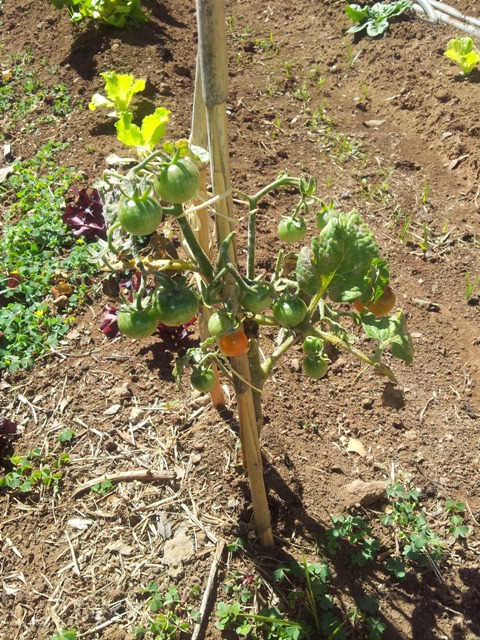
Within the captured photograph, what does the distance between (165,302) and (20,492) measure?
1.73 metres

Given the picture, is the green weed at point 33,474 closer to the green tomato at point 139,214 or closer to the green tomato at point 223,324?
the green tomato at point 223,324

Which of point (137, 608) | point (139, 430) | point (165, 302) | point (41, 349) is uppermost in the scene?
point (165, 302)

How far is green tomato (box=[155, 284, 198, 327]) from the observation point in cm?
136

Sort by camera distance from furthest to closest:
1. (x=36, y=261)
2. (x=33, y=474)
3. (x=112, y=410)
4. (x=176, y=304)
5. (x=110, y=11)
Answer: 1. (x=110, y=11)
2. (x=36, y=261)
3. (x=112, y=410)
4. (x=33, y=474)
5. (x=176, y=304)

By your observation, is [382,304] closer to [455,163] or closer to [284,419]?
[284,419]

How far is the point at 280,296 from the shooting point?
4.90 ft

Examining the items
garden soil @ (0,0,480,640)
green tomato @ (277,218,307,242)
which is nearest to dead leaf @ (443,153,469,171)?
garden soil @ (0,0,480,640)

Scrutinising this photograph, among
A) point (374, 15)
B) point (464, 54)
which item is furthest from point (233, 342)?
point (374, 15)

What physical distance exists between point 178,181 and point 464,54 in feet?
13.6

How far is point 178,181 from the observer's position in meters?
1.23

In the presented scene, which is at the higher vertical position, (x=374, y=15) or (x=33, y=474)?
(x=374, y=15)

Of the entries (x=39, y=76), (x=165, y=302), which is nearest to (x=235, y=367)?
(x=165, y=302)

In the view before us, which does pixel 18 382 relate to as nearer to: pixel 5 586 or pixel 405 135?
pixel 5 586

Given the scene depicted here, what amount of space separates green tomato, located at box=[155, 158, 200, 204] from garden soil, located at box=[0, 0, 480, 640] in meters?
0.75
